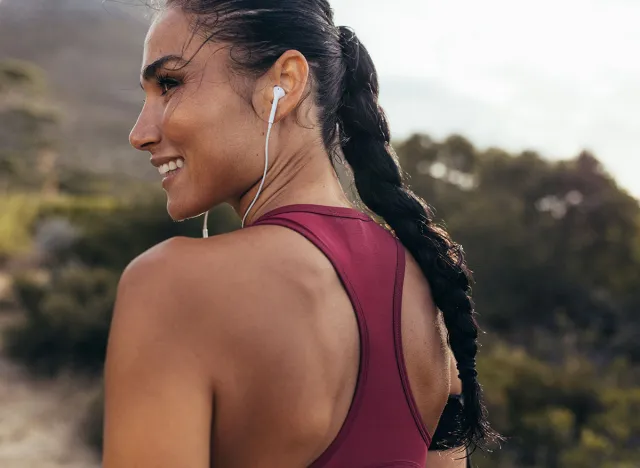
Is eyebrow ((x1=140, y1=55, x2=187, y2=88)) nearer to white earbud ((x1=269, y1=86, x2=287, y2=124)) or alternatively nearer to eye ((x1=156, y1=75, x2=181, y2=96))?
eye ((x1=156, y1=75, x2=181, y2=96))

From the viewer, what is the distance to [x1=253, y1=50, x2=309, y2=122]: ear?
1.32 metres

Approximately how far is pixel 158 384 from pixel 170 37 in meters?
0.63

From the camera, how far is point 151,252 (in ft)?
3.42

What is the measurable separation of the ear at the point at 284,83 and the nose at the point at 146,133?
0.18 meters

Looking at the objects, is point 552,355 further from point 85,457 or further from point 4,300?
point 4,300

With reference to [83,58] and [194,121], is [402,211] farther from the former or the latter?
[83,58]

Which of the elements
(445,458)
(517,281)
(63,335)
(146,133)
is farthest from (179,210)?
(517,281)

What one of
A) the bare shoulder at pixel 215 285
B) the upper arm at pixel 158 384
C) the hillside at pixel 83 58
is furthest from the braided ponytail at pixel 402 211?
the hillside at pixel 83 58

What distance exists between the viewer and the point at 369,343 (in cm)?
117

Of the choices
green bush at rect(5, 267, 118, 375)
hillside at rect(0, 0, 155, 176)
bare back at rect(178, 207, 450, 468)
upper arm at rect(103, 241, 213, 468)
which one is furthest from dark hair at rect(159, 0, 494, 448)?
hillside at rect(0, 0, 155, 176)

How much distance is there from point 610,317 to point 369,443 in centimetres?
932

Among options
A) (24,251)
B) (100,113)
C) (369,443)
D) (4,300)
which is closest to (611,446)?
(369,443)

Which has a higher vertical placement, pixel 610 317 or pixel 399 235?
pixel 399 235

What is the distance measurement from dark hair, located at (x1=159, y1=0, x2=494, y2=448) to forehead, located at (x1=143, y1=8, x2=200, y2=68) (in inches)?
0.7
